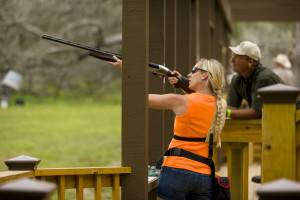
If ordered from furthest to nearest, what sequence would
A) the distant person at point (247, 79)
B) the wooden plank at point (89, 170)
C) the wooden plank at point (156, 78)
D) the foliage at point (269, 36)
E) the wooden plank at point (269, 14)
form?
the foliage at point (269, 36)
the wooden plank at point (269, 14)
the distant person at point (247, 79)
the wooden plank at point (156, 78)
the wooden plank at point (89, 170)

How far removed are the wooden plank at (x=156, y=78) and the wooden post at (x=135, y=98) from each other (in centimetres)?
111

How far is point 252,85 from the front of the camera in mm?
7215

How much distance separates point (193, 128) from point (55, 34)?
29653 millimetres

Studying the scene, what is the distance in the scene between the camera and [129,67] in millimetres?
5516

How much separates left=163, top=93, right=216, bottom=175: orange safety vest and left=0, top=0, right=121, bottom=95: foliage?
88.7ft

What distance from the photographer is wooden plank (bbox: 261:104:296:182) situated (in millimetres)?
4691

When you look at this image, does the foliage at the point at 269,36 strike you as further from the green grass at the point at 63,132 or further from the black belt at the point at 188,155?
the black belt at the point at 188,155

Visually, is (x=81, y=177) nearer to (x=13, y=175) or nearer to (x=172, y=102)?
(x=13, y=175)

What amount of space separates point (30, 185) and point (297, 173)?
75.3 inches

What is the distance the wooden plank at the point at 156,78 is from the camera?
662 centimetres

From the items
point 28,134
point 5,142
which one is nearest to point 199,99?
point 5,142

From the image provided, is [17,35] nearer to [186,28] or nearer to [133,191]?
[186,28]

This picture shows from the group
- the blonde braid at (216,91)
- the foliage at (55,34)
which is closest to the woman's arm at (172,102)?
the blonde braid at (216,91)

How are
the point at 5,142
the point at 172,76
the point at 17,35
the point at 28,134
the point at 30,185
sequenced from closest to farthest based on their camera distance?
the point at 30,185 → the point at 172,76 → the point at 5,142 → the point at 28,134 → the point at 17,35
